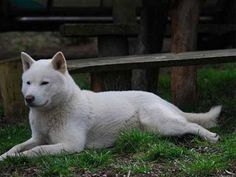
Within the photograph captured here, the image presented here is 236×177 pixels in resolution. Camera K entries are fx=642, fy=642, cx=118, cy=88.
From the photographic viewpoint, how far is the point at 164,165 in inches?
202

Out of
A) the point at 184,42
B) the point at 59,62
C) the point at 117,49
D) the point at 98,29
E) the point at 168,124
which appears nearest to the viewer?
the point at 59,62

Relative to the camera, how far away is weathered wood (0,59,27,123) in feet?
24.8

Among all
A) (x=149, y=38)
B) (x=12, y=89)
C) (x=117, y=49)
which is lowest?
(x=12, y=89)

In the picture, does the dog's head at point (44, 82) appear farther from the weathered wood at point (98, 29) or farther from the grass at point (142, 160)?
the weathered wood at point (98, 29)

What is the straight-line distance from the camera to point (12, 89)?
299 inches

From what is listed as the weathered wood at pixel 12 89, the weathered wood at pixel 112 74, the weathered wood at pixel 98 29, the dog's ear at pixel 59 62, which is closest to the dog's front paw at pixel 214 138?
the dog's ear at pixel 59 62

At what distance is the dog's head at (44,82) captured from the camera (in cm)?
552

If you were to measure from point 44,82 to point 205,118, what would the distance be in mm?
1804

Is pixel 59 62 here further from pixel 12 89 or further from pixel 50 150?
pixel 12 89

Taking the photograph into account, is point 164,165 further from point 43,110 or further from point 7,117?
point 7,117

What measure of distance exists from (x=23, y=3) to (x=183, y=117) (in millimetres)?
5605

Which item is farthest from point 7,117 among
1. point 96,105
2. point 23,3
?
point 23,3

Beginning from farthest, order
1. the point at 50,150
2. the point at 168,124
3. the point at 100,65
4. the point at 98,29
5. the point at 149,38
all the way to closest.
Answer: the point at 149,38, the point at 98,29, the point at 100,65, the point at 168,124, the point at 50,150

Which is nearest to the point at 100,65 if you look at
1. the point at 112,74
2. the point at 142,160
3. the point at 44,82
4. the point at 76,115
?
the point at 112,74
